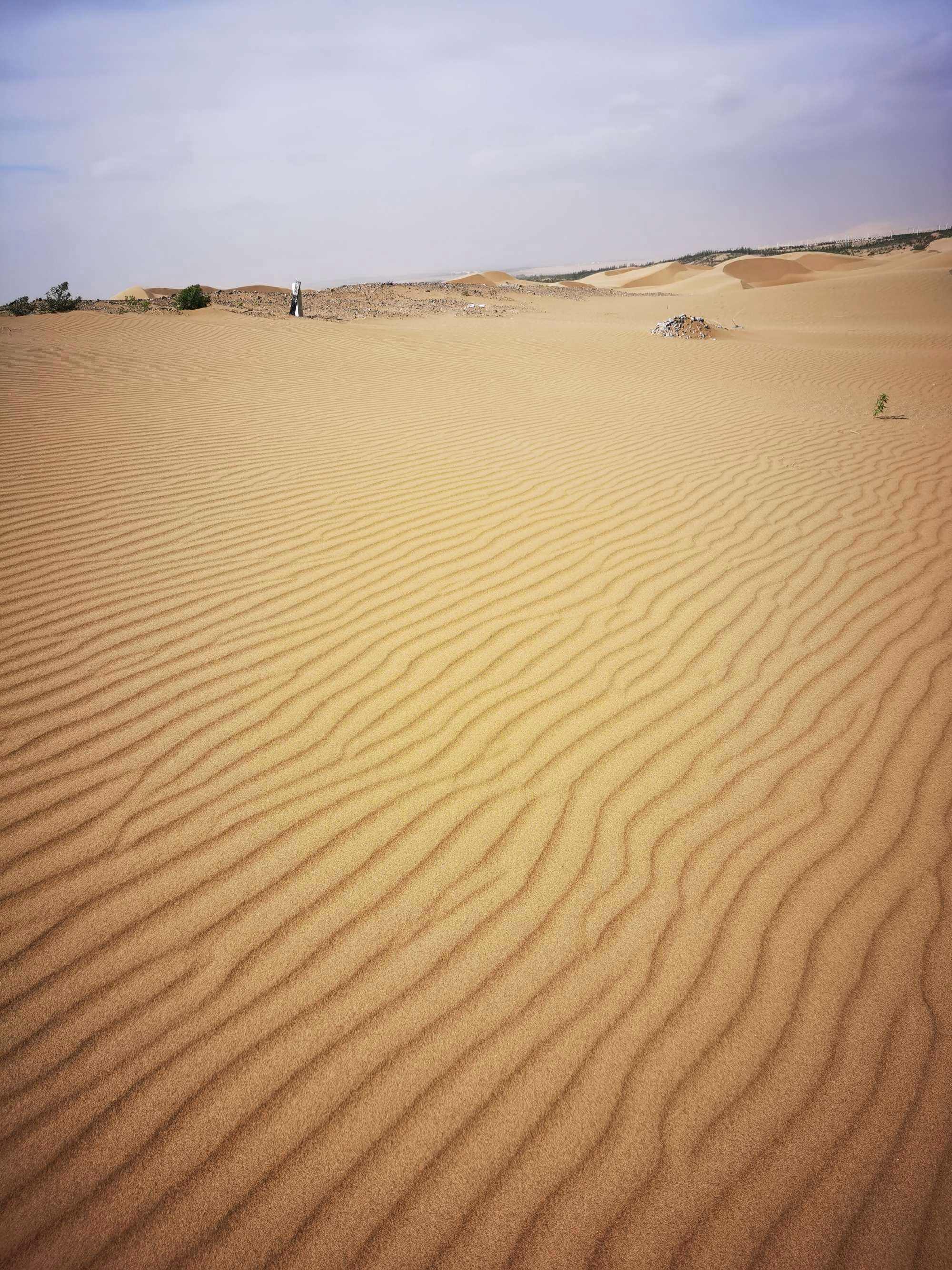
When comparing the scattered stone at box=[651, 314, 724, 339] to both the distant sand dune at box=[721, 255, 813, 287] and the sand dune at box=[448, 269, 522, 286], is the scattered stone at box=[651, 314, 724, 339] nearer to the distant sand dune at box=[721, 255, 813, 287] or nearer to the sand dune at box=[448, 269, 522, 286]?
the sand dune at box=[448, 269, 522, 286]

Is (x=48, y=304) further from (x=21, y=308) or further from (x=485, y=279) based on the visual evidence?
(x=485, y=279)

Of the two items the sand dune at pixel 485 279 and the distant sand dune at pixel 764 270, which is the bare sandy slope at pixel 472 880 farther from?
the distant sand dune at pixel 764 270

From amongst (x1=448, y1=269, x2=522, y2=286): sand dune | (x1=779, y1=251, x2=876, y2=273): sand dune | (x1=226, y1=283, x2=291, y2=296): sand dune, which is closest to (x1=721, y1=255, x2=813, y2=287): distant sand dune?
(x1=779, y1=251, x2=876, y2=273): sand dune

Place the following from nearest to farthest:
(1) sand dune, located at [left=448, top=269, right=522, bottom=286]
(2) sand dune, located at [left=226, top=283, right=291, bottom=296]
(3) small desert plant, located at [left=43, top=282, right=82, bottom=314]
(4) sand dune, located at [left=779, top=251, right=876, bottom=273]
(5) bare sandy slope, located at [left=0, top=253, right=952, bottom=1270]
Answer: (5) bare sandy slope, located at [left=0, top=253, right=952, bottom=1270], (3) small desert plant, located at [left=43, top=282, right=82, bottom=314], (2) sand dune, located at [left=226, top=283, right=291, bottom=296], (1) sand dune, located at [left=448, top=269, right=522, bottom=286], (4) sand dune, located at [left=779, top=251, right=876, bottom=273]

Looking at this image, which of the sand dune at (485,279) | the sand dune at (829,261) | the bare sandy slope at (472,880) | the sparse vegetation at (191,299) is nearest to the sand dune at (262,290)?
the sparse vegetation at (191,299)

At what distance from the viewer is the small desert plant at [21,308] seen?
49.5 feet

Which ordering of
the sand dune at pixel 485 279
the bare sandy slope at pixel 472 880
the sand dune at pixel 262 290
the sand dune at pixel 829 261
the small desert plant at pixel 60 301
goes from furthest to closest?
the sand dune at pixel 829 261, the sand dune at pixel 485 279, the sand dune at pixel 262 290, the small desert plant at pixel 60 301, the bare sandy slope at pixel 472 880

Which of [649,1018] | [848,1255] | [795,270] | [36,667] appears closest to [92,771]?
[36,667]

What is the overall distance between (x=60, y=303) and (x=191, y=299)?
3078mm

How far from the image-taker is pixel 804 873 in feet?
7.33

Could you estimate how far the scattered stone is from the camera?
1576 centimetres

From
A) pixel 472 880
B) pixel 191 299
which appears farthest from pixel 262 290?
Answer: pixel 472 880

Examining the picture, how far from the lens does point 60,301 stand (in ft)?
50.9

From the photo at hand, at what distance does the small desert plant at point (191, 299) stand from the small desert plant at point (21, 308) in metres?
3.38
